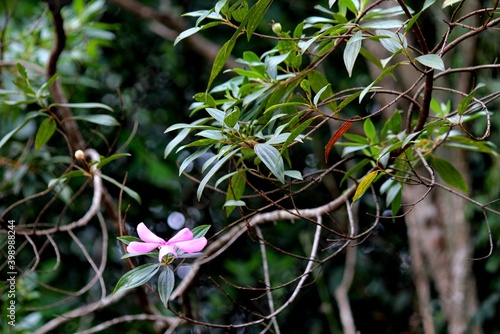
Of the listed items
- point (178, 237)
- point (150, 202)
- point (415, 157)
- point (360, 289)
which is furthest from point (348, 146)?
point (360, 289)

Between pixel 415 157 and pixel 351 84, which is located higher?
pixel 415 157

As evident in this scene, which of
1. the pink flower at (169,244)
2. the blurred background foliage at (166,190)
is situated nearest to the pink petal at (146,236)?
the pink flower at (169,244)

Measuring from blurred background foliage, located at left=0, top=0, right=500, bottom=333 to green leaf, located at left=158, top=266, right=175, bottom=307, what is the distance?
980mm

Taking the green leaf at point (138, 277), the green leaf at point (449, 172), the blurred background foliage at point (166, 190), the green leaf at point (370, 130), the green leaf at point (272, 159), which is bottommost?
the blurred background foliage at point (166, 190)

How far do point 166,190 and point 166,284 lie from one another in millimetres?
1545

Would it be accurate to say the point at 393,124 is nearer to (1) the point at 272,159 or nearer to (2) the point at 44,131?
(1) the point at 272,159

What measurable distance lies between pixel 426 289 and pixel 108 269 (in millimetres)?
1044

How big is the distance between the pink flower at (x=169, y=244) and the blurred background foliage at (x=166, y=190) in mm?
983

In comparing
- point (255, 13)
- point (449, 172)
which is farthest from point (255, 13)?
point (449, 172)

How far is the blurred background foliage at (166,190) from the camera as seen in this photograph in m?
1.67

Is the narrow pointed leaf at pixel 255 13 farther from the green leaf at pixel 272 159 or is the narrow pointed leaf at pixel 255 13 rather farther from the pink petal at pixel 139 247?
the pink petal at pixel 139 247

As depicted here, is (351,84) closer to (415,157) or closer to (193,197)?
(193,197)

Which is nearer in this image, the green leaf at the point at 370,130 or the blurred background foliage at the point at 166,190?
the green leaf at the point at 370,130

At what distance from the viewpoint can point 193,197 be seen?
217cm
